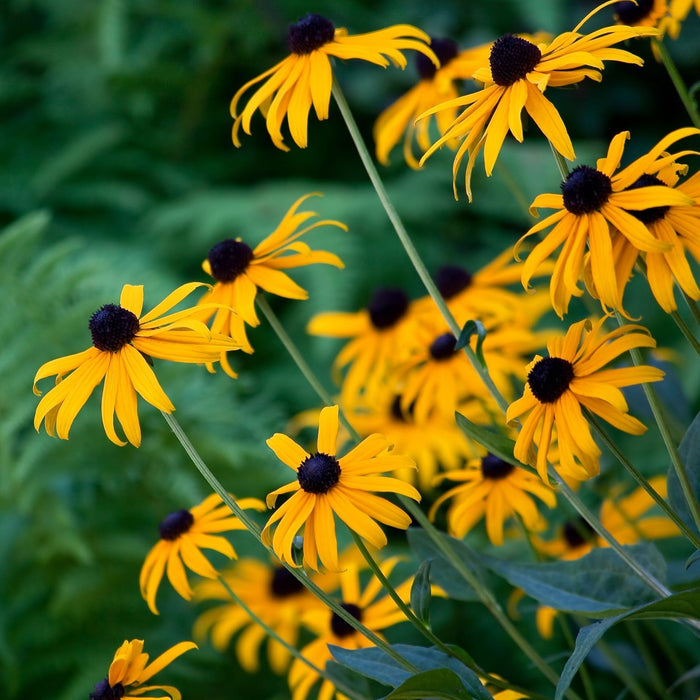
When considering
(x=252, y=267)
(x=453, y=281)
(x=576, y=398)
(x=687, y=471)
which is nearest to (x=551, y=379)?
(x=576, y=398)

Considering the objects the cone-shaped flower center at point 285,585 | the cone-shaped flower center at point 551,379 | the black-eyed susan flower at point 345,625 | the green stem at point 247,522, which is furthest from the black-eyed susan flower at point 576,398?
the cone-shaped flower center at point 285,585

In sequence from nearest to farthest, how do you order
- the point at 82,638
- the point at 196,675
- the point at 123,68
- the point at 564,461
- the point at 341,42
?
the point at 564,461, the point at 341,42, the point at 196,675, the point at 82,638, the point at 123,68

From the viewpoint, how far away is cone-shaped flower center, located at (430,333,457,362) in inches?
29.5

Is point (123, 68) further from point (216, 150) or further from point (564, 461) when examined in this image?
point (564, 461)

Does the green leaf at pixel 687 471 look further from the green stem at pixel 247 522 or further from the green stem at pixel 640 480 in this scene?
the green stem at pixel 247 522

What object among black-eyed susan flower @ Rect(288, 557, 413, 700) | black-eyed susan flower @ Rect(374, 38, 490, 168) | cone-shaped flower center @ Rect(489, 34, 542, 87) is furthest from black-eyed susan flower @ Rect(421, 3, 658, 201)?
black-eyed susan flower @ Rect(288, 557, 413, 700)

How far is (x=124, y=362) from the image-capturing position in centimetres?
47

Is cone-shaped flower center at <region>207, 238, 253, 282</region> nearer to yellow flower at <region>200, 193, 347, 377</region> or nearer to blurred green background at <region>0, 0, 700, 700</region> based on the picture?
yellow flower at <region>200, 193, 347, 377</region>

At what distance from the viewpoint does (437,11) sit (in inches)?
81.8

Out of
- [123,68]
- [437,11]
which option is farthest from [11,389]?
[437,11]

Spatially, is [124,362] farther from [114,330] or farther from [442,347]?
[442,347]

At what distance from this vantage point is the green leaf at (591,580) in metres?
0.51

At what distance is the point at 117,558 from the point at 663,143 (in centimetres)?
97

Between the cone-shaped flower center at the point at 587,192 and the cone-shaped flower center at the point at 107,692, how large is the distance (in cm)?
32
